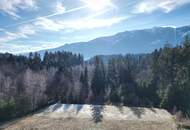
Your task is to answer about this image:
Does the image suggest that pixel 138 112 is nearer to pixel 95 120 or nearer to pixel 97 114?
pixel 97 114

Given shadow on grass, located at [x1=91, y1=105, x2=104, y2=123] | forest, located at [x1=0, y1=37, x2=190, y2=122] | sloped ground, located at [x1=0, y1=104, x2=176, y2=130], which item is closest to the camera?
sloped ground, located at [x1=0, y1=104, x2=176, y2=130]

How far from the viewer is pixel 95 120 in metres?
22.6

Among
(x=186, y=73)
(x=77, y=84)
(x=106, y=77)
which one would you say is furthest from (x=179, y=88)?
(x=106, y=77)

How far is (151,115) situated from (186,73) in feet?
67.8

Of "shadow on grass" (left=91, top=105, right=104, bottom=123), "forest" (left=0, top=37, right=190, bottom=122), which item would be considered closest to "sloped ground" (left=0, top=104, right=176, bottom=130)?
"shadow on grass" (left=91, top=105, right=104, bottom=123)

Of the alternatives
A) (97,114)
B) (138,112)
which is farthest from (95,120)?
(138,112)

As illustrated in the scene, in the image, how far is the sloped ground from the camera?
2067 cm

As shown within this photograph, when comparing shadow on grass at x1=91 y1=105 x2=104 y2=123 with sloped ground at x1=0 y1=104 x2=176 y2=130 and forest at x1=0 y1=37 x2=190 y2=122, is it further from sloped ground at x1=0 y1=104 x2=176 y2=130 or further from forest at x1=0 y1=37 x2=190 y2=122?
forest at x1=0 y1=37 x2=190 y2=122

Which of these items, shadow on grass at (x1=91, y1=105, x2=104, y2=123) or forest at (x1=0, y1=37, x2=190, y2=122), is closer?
shadow on grass at (x1=91, y1=105, x2=104, y2=123)

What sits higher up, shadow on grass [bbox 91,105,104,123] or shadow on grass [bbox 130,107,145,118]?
shadow on grass [bbox 91,105,104,123]

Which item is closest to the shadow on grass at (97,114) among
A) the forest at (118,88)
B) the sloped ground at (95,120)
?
the sloped ground at (95,120)

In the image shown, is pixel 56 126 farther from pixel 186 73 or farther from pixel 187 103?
pixel 186 73

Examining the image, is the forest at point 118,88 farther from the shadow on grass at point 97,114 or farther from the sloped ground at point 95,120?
the shadow on grass at point 97,114

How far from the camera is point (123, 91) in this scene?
46812mm
